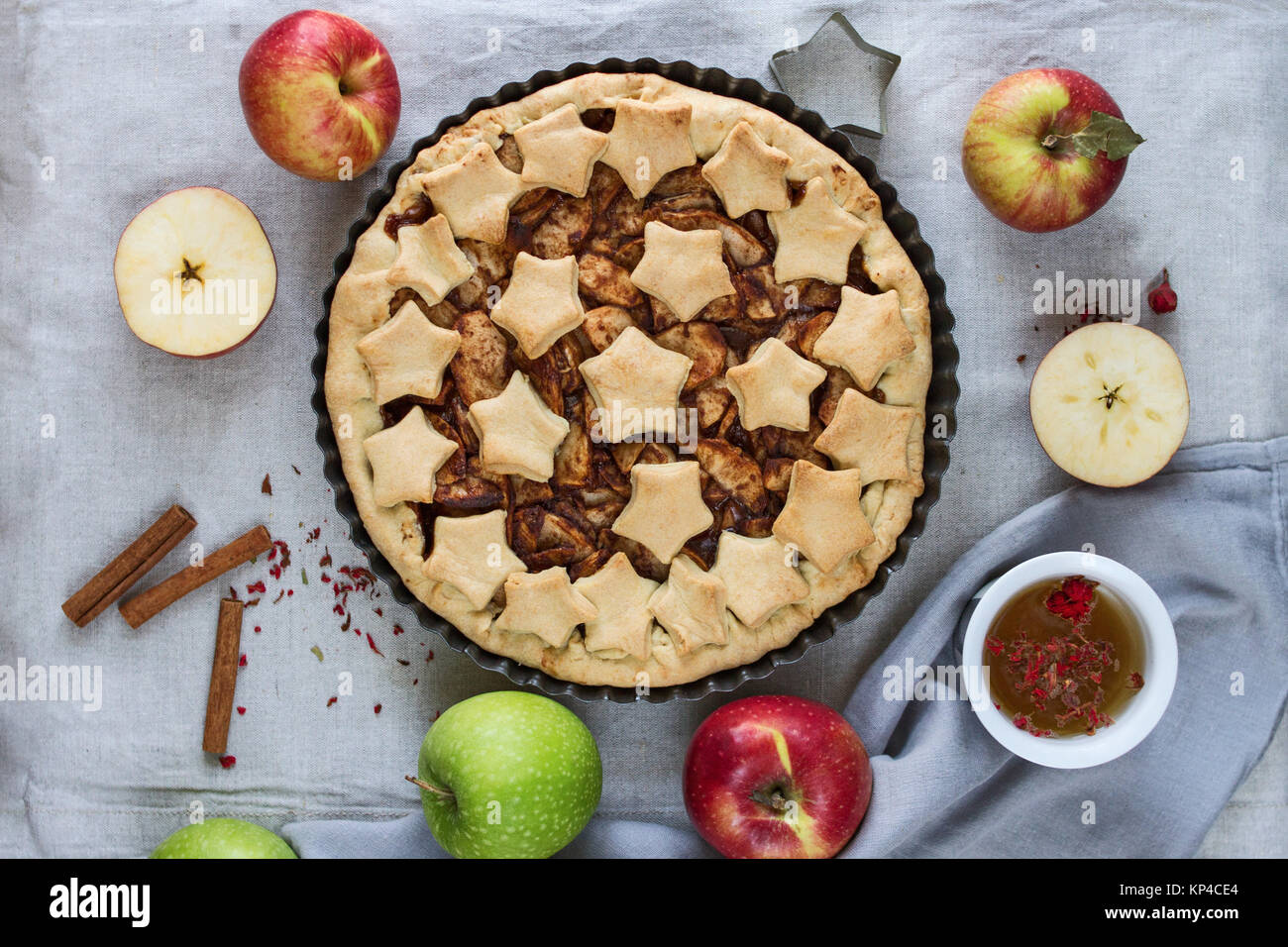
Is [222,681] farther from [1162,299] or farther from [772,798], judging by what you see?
[1162,299]

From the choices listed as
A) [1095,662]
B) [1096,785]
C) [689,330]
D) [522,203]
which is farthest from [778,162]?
[1096,785]

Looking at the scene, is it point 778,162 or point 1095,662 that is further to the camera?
point 1095,662

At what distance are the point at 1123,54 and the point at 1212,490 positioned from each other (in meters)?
0.91

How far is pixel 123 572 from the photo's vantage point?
2.10 m

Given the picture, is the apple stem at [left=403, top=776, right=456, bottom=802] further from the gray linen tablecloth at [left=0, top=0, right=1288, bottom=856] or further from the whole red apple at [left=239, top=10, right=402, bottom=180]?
the whole red apple at [left=239, top=10, right=402, bottom=180]

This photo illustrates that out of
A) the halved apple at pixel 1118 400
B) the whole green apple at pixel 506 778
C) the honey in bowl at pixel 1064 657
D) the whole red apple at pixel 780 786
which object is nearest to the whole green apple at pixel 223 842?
the whole green apple at pixel 506 778

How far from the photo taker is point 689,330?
71.9 inches

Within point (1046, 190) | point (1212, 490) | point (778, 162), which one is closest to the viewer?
point (778, 162)

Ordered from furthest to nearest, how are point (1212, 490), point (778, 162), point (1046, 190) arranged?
1. point (1212, 490)
2. point (1046, 190)
3. point (778, 162)

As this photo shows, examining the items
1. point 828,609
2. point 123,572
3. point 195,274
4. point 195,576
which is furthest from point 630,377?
point 123,572

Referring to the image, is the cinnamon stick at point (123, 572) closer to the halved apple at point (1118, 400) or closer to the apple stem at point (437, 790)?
the apple stem at point (437, 790)

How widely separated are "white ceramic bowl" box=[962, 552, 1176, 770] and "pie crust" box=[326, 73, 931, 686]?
25 cm

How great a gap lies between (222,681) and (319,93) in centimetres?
117

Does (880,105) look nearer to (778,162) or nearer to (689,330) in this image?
(778,162)
